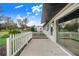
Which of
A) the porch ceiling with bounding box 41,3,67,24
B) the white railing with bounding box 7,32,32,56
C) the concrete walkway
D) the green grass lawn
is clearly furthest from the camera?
the concrete walkway

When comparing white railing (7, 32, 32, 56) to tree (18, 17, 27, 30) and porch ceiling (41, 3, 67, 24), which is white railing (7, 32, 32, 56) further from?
porch ceiling (41, 3, 67, 24)

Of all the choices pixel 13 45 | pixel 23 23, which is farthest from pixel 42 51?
pixel 13 45

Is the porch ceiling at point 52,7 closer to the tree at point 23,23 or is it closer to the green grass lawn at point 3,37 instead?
the tree at point 23,23

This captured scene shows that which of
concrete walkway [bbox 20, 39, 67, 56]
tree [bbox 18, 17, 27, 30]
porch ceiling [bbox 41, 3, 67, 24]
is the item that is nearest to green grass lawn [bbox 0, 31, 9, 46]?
concrete walkway [bbox 20, 39, 67, 56]

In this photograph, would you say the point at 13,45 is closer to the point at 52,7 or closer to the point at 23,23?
the point at 52,7

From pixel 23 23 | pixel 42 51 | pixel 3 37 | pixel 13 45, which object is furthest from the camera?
pixel 23 23

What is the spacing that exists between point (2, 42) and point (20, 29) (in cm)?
155

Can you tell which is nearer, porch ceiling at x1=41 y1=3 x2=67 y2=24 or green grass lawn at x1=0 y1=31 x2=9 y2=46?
green grass lawn at x1=0 y1=31 x2=9 y2=46

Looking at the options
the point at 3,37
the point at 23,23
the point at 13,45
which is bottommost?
the point at 13,45

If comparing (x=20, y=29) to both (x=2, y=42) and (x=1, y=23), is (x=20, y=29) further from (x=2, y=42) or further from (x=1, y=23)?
(x=2, y=42)

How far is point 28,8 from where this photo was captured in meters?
6.39

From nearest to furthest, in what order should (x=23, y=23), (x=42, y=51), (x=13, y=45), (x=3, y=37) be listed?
1. (x=13, y=45)
2. (x=3, y=37)
3. (x=42, y=51)
4. (x=23, y=23)

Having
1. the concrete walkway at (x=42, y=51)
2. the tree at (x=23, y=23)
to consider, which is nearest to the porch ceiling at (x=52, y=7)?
the tree at (x=23, y=23)

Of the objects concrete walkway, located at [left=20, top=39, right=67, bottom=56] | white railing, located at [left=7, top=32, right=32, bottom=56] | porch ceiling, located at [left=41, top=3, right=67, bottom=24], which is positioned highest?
porch ceiling, located at [left=41, top=3, right=67, bottom=24]
